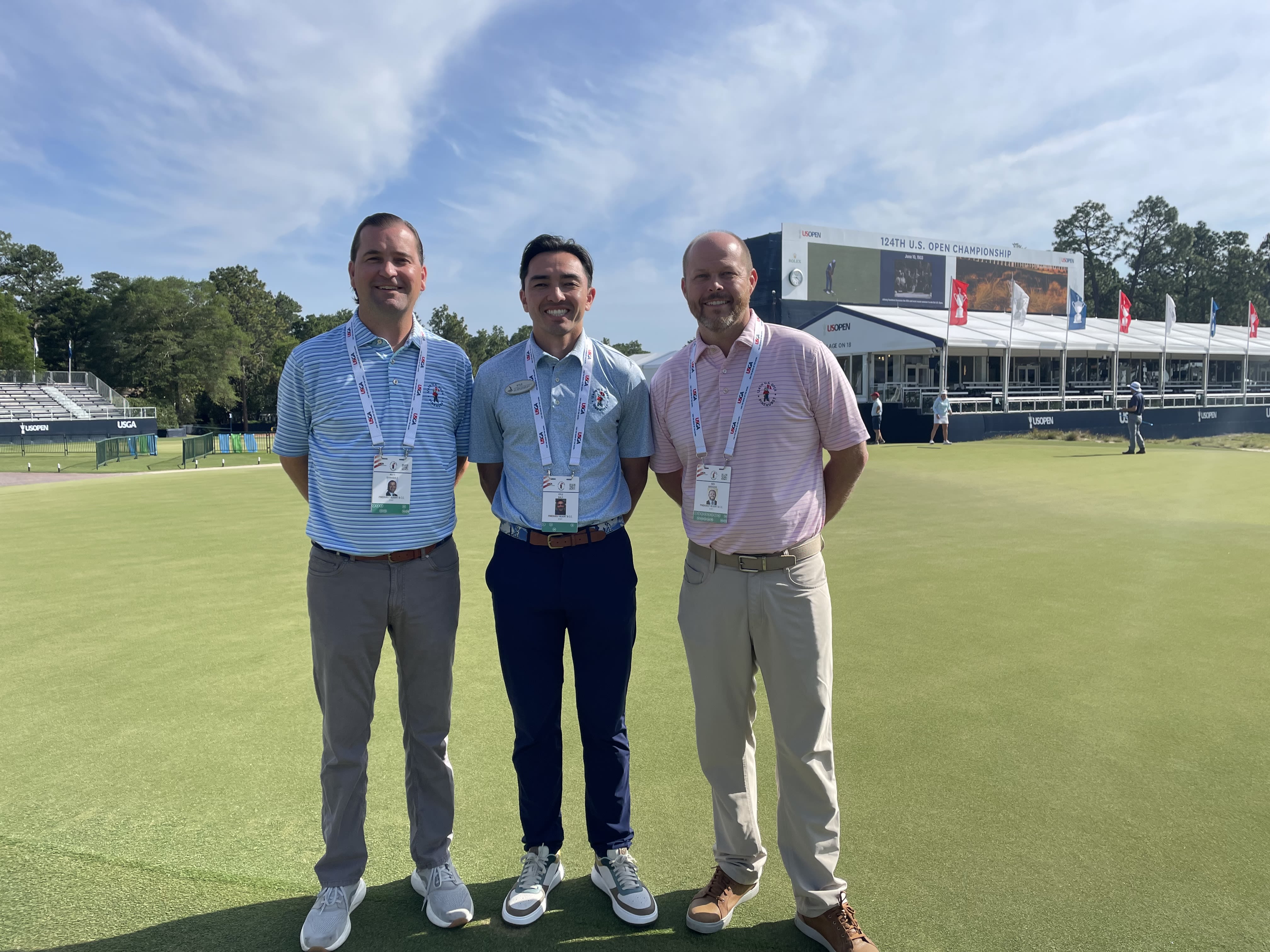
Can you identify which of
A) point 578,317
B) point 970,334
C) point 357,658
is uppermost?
point 970,334

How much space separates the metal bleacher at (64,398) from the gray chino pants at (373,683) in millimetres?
46406

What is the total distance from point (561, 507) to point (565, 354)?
0.60 metres

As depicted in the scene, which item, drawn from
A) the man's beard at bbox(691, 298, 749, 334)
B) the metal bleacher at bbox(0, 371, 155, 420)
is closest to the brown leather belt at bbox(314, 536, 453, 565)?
the man's beard at bbox(691, 298, 749, 334)

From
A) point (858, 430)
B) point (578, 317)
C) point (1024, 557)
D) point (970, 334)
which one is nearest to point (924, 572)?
point (1024, 557)

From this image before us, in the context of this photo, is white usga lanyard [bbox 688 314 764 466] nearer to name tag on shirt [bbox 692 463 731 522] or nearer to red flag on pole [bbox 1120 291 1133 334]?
name tag on shirt [bbox 692 463 731 522]

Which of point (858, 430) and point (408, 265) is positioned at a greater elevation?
point (408, 265)

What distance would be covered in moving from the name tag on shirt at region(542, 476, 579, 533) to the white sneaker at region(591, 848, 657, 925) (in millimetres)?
1215

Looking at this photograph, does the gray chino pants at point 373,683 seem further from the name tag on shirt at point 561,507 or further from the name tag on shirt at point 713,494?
the name tag on shirt at point 713,494

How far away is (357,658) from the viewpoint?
2.78 meters

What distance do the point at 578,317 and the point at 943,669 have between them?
334 cm

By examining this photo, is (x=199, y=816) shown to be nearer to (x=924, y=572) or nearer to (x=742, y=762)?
(x=742, y=762)

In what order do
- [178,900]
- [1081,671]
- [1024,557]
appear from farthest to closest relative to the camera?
1. [1024,557]
2. [1081,671]
3. [178,900]

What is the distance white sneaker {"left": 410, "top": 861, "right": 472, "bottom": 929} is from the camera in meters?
2.59

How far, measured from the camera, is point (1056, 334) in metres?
35.7
